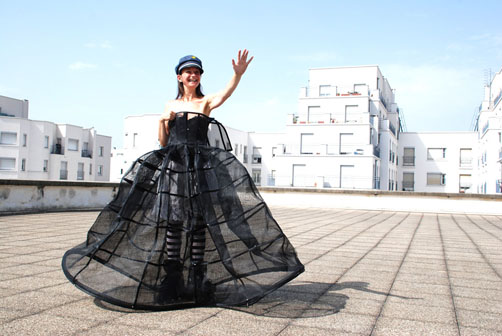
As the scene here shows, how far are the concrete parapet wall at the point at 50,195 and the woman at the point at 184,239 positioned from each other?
8.72m

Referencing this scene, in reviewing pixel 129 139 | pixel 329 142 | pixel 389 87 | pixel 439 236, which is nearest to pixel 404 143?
pixel 389 87

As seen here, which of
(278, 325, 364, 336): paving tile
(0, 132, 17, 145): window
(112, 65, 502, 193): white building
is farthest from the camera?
(0, 132, 17, 145): window

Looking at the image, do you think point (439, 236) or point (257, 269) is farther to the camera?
point (439, 236)

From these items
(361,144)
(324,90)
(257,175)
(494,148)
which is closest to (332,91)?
(324,90)

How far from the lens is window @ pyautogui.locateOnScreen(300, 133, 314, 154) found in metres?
49.1

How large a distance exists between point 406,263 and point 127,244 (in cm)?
388

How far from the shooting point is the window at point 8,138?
55.3m

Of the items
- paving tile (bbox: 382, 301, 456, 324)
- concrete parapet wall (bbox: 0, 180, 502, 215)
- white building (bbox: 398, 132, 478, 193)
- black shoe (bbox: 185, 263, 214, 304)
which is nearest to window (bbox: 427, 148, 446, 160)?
white building (bbox: 398, 132, 478, 193)

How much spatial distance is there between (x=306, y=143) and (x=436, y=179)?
19.3 m

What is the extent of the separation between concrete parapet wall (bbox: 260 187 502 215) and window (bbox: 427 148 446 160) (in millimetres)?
41442

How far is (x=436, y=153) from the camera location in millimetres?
58688

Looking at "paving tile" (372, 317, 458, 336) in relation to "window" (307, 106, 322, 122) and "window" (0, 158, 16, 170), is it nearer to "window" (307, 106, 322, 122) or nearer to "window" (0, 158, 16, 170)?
"window" (307, 106, 322, 122)

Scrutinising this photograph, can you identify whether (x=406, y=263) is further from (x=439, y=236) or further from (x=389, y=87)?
(x=389, y=87)

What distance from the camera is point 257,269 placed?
11.3ft
